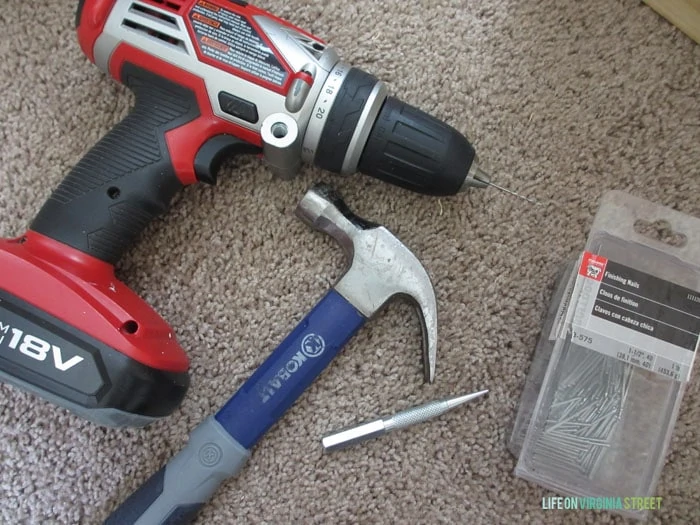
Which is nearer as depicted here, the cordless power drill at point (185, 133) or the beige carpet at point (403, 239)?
the cordless power drill at point (185, 133)

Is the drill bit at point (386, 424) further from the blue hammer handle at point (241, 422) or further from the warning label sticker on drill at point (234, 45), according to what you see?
the warning label sticker on drill at point (234, 45)

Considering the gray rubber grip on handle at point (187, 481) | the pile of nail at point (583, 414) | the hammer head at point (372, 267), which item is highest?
the hammer head at point (372, 267)

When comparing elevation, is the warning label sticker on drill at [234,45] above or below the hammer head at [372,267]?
above

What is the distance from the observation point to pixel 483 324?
874mm

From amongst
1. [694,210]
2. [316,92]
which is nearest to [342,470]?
[316,92]

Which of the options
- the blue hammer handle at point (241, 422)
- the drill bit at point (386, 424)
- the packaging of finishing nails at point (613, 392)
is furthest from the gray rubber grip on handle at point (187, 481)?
the packaging of finishing nails at point (613, 392)

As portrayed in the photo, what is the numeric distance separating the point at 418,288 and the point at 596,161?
13.2 inches

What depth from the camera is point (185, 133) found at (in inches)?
30.2

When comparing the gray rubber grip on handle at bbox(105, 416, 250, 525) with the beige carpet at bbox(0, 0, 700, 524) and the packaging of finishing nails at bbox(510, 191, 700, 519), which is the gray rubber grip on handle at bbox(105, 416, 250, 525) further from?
the packaging of finishing nails at bbox(510, 191, 700, 519)

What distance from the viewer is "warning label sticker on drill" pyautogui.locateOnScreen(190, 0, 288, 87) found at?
0.75m

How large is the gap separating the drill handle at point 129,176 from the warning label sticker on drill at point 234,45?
61 mm

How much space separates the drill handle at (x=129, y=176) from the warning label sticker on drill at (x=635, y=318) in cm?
49

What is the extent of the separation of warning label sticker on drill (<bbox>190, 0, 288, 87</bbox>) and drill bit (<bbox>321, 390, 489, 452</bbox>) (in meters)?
0.45

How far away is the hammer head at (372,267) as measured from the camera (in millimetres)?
807
